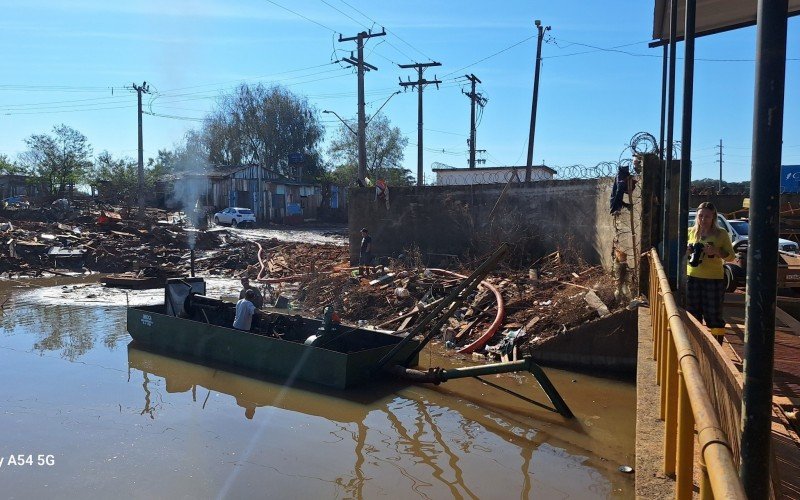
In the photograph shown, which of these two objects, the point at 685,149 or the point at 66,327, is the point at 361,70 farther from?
the point at 685,149

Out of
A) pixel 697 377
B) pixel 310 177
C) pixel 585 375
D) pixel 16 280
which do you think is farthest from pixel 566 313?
pixel 310 177

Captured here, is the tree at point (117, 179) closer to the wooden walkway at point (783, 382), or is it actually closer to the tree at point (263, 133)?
the tree at point (263, 133)

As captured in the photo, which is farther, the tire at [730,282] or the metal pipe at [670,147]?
the tire at [730,282]

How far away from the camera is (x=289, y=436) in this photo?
8719mm

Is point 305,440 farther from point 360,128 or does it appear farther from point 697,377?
point 360,128

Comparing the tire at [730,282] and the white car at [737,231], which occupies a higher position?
the white car at [737,231]

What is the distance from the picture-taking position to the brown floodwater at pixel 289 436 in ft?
23.5

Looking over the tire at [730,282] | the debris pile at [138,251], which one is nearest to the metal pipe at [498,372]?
the tire at [730,282]

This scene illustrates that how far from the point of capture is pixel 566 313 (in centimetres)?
1256

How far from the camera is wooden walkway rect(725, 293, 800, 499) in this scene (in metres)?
3.66

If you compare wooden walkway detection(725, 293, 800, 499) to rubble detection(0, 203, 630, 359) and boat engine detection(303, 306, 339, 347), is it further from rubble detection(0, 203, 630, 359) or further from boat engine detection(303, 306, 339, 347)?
boat engine detection(303, 306, 339, 347)

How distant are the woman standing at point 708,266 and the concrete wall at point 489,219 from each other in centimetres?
685

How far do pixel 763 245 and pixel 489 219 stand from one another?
16990mm

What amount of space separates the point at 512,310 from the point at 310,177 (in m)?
46.9
